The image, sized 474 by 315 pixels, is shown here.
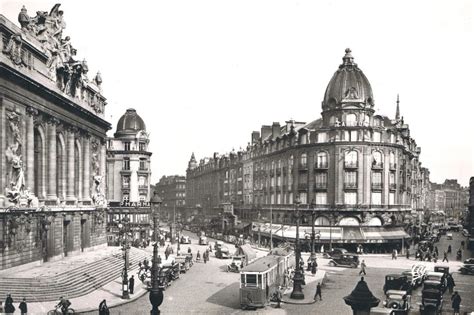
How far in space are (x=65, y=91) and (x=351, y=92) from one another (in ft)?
115

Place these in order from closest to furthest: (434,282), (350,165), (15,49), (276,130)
A: (434,282) < (15,49) < (350,165) < (276,130)

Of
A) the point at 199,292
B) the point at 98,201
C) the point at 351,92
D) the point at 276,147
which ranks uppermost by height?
the point at 351,92

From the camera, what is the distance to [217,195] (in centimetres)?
11581

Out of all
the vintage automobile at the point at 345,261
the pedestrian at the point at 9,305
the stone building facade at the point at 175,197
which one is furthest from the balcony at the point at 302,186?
the stone building facade at the point at 175,197

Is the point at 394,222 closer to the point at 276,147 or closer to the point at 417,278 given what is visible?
the point at 276,147

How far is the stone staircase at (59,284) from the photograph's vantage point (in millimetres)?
31547

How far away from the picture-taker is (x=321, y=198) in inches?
2598

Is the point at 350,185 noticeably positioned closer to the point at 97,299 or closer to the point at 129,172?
the point at 129,172

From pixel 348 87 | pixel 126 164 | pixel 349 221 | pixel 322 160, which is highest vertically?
pixel 348 87

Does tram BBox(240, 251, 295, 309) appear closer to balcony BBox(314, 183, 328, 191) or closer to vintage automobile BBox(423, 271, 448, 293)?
vintage automobile BBox(423, 271, 448, 293)

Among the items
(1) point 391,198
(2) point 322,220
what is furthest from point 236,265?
(1) point 391,198

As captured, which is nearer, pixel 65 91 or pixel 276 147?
pixel 65 91

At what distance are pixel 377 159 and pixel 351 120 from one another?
594 centimetres

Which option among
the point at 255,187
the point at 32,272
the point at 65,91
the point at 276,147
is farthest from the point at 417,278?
the point at 255,187
